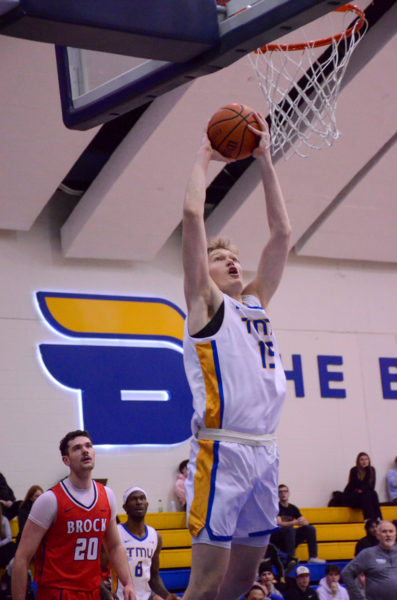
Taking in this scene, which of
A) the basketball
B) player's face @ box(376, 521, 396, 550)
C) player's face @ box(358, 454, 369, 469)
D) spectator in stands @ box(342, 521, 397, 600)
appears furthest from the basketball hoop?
player's face @ box(358, 454, 369, 469)

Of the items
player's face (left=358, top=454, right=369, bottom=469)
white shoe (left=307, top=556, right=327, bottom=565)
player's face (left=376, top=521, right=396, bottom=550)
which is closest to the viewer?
player's face (left=376, top=521, right=396, bottom=550)

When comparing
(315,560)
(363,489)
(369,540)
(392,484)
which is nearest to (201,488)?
(369,540)

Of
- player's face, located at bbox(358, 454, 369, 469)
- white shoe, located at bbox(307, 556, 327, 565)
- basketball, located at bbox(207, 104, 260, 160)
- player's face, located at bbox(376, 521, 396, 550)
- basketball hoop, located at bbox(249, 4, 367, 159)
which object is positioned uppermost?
basketball hoop, located at bbox(249, 4, 367, 159)

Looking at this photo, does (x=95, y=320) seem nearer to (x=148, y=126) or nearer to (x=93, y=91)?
(x=148, y=126)

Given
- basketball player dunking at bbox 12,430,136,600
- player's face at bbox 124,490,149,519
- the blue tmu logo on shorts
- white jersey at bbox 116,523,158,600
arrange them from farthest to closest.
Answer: the blue tmu logo on shorts → player's face at bbox 124,490,149,519 → white jersey at bbox 116,523,158,600 → basketball player dunking at bbox 12,430,136,600

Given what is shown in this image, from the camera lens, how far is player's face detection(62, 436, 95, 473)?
5.14 metres

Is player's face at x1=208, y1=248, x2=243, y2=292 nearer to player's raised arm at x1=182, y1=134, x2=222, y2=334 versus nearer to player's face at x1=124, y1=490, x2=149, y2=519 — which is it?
player's raised arm at x1=182, y1=134, x2=222, y2=334

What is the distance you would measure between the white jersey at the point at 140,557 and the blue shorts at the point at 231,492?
12.4ft

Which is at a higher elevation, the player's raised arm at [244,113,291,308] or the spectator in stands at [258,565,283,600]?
the player's raised arm at [244,113,291,308]

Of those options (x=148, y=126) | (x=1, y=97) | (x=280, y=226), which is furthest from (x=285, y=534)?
(x=280, y=226)

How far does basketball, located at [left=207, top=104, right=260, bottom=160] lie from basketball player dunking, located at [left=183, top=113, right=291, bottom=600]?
15 centimetres

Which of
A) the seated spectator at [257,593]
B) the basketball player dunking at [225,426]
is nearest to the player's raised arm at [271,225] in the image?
the basketball player dunking at [225,426]

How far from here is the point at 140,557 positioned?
24.2 ft

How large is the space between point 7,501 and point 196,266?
783cm
